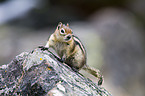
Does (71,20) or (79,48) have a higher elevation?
(71,20)

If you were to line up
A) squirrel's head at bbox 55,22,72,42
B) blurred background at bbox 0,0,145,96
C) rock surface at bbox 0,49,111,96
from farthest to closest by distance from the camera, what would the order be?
blurred background at bbox 0,0,145,96 < squirrel's head at bbox 55,22,72,42 < rock surface at bbox 0,49,111,96

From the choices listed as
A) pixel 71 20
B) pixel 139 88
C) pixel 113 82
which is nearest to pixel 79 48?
pixel 113 82

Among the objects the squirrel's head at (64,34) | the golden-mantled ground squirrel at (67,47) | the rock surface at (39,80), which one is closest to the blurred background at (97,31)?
the golden-mantled ground squirrel at (67,47)

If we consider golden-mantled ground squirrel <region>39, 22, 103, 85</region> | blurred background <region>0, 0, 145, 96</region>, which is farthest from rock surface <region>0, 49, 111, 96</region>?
blurred background <region>0, 0, 145, 96</region>

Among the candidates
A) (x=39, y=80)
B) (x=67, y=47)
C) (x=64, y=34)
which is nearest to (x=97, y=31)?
(x=67, y=47)

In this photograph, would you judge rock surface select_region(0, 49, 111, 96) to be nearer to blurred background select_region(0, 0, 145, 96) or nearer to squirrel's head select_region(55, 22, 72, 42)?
squirrel's head select_region(55, 22, 72, 42)

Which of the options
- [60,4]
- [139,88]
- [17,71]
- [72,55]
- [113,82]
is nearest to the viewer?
[17,71]

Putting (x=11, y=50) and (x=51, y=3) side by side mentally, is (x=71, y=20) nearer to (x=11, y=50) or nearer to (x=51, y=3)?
(x=51, y=3)

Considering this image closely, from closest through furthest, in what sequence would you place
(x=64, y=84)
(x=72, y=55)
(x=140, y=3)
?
(x=64, y=84) → (x=72, y=55) → (x=140, y=3)
